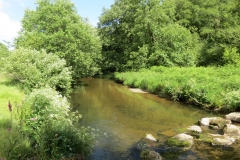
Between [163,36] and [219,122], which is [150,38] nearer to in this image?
[163,36]

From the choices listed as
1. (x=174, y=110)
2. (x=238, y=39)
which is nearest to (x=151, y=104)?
(x=174, y=110)

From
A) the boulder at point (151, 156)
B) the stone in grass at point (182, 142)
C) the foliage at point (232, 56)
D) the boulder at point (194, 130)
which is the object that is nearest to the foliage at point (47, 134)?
the boulder at point (151, 156)

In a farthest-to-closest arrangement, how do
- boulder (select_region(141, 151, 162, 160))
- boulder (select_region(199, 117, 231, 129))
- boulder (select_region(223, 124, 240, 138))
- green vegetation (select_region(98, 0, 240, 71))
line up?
1. green vegetation (select_region(98, 0, 240, 71))
2. boulder (select_region(199, 117, 231, 129))
3. boulder (select_region(223, 124, 240, 138))
4. boulder (select_region(141, 151, 162, 160))

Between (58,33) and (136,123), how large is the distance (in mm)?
15735

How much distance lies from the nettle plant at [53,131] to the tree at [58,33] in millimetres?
15583

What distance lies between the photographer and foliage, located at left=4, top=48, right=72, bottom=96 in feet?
47.8

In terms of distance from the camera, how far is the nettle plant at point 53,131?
20.2 ft

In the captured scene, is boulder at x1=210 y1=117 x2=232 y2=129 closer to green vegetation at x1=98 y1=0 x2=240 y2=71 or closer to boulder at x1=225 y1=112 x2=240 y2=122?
boulder at x1=225 y1=112 x2=240 y2=122

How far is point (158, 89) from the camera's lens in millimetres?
22531

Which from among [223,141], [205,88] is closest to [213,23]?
[205,88]

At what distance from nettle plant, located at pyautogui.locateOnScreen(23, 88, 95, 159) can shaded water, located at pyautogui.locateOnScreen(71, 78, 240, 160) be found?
139 centimetres

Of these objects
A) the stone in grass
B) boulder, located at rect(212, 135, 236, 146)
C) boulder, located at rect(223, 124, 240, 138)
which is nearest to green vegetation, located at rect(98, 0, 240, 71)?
boulder, located at rect(223, 124, 240, 138)

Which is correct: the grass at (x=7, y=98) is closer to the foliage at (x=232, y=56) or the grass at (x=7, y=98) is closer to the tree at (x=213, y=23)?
the foliage at (x=232, y=56)

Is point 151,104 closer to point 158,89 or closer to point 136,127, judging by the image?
point 158,89
